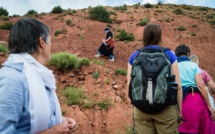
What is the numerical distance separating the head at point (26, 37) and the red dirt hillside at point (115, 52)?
3917 mm

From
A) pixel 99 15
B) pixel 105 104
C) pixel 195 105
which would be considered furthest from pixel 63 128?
pixel 99 15

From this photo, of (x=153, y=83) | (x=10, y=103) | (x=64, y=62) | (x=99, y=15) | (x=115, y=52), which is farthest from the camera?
(x=99, y=15)

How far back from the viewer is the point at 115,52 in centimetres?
1255

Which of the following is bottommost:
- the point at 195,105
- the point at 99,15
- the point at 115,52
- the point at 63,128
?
the point at 115,52

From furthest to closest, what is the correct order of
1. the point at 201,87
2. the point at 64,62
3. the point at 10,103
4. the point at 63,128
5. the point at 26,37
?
the point at 64,62 < the point at 201,87 < the point at 63,128 < the point at 26,37 < the point at 10,103

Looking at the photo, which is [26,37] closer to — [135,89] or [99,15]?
[135,89]

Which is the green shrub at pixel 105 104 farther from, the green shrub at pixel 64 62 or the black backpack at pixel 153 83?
the black backpack at pixel 153 83

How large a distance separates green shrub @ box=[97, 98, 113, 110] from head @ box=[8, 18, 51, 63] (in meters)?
4.59

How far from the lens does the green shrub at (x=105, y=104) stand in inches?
242

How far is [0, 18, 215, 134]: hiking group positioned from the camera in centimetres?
147

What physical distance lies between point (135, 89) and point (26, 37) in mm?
1438

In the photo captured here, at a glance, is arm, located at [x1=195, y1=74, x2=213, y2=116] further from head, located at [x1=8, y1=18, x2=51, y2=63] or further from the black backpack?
head, located at [x1=8, y1=18, x2=51, y2=63]

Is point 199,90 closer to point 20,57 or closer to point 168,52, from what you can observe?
point 168,52

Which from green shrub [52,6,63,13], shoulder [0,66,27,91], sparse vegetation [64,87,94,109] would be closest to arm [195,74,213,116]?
shoulder [0,66,27,91]
